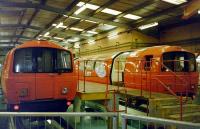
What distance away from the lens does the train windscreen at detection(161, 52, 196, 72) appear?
10789 millimetres

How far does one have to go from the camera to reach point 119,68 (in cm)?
1395

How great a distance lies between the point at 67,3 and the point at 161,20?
23.2 ft

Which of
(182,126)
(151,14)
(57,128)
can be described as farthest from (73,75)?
(151,14)

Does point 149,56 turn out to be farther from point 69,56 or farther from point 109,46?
point 109,46

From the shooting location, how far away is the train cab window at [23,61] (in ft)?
27.3

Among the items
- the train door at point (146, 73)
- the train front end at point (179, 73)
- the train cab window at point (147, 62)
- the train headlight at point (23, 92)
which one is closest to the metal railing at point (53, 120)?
the train headlight at point (23, 92)

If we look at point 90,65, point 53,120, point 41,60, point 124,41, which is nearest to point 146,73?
point 41,60

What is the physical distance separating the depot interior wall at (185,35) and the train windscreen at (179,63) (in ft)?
21.2

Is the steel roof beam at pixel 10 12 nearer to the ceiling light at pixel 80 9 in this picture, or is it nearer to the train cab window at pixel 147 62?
the ceiling light at pixel 80 9

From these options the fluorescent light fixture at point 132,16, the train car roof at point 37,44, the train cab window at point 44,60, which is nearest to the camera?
the train car roof at point 37,44

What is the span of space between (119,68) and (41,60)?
6130 millimetres

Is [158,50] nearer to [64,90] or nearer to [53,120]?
[64,90]

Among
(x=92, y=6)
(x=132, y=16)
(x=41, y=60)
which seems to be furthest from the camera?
(x=132, y=16)

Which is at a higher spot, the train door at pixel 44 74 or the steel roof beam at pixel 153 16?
the steel roof beam at pixel 153 16
